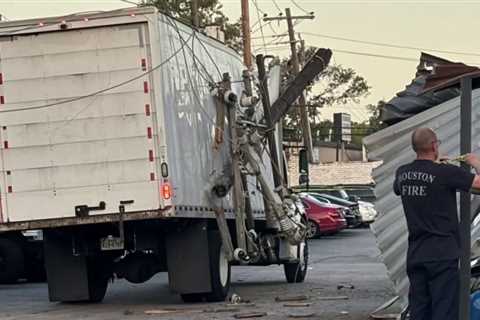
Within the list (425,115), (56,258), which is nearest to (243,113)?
(56,258)

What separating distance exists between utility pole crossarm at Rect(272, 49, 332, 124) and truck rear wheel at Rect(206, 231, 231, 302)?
2301 mm

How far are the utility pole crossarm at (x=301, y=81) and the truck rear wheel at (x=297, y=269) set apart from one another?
3062 mm

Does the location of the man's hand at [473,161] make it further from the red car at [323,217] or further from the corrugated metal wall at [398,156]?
the red car at [323,217]

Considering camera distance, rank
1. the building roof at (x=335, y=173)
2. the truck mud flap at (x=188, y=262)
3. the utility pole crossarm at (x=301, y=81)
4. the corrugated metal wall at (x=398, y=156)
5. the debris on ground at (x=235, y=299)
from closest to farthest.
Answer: the corrugated metal wall at (x=398, y=156) < the truck mud flap at (x=188, y=262) < the debris on ground at (x=235, y=299) < the utility pole crossarm at (x=301, y=81) < the building roof at (x=335, y=173)

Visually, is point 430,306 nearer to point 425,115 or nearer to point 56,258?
point 425,115

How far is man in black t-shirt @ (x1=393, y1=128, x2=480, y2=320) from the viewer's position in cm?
702

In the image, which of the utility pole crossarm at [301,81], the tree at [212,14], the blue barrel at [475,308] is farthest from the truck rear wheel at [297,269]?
the tree at [212,14]

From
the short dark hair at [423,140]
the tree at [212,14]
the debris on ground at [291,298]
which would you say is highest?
the tree at [212,14]

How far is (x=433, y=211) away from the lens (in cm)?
712

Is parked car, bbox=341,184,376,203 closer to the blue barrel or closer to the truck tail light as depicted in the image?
the truck tail light

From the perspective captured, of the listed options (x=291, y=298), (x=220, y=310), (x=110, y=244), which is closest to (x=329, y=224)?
(x=291, y=298)

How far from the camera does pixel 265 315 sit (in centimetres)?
1265

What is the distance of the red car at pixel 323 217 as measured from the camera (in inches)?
1293

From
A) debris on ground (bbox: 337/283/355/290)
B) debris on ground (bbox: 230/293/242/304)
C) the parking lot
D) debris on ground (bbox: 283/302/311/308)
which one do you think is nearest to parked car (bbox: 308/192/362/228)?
the parking lot
